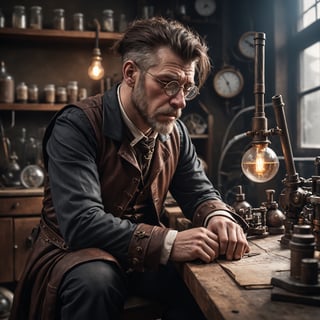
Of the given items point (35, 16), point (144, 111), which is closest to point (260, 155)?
point (144, 111)

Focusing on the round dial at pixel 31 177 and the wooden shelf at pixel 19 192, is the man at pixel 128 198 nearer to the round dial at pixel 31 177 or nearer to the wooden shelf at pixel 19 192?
the wooden shelf at pixel 19 192

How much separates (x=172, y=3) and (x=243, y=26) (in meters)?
0.77

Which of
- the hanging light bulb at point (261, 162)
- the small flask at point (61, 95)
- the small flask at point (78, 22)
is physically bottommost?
A: the hanging light bulb at point (261, 162)

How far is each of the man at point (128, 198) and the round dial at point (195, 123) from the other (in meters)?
2.30

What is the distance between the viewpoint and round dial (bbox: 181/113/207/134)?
4.28 m

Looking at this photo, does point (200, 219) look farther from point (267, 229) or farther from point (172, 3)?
point (172, 3)

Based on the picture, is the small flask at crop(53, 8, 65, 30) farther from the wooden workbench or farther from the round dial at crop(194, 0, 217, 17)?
the wooden workbench

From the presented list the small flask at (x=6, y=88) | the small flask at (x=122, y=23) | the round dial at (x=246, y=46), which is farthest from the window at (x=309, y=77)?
the small flask at (x=6, y=88)

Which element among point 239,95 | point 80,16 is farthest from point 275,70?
point 80,16

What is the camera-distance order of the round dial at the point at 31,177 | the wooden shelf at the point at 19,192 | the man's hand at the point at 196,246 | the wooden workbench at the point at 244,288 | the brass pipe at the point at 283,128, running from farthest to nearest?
the round dial at the point at 31,177 < the wooden shelf at the point at 19,192 < the brass pipe at the point at 283,128 < the man's hand at the point at 196,246 < the wooden workbench at the point at 244,288

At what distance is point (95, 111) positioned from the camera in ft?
5.51

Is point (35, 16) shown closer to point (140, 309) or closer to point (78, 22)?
point (78, 22)

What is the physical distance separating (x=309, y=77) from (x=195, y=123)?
1.22 m

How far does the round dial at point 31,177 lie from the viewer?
12.4ft
